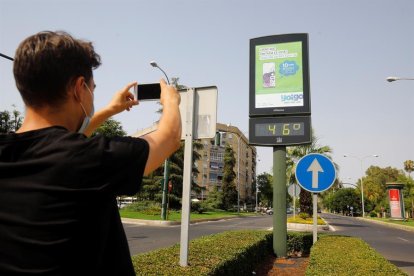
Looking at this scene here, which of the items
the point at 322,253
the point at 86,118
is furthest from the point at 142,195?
the point at 86,118

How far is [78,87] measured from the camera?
128cm

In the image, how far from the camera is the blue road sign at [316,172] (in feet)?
26.3

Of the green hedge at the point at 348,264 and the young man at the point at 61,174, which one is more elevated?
the young man at the point at 61,174

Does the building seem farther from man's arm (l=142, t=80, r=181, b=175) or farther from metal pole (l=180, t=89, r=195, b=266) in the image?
man's arm (l=142, t=80, r=181, b=175)

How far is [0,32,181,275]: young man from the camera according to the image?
3.62ft

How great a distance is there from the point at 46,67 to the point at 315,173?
7.58 m

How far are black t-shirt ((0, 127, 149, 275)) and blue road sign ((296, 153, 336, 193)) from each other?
726 centimetres

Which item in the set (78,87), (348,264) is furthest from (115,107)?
(348,264)

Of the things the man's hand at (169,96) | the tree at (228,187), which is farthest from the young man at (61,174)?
the tree at (228,187)

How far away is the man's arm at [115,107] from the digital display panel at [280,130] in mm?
7738

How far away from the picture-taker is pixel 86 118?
4.46 ft

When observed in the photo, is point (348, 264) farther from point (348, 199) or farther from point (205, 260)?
point (348, 199)

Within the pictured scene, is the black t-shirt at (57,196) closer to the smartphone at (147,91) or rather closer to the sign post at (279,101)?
the smartphone at (147,91)

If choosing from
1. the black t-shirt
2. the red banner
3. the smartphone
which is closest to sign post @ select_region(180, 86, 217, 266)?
the smartphone
